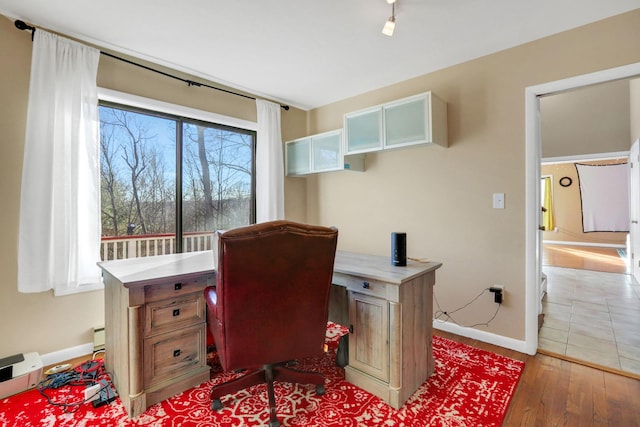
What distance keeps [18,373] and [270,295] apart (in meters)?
1.76

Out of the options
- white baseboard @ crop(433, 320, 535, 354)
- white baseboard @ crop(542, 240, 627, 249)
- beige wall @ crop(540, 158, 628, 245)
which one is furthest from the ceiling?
beige wall @ crop(540, 158, 628, 245)

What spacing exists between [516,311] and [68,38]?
4.06m

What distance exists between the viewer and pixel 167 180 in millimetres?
2955

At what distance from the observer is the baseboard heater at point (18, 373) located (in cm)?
182

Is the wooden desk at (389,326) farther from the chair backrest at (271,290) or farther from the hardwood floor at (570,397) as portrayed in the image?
the hardwood floor at (570,397)

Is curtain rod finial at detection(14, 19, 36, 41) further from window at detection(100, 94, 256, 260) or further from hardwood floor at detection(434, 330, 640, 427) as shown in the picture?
hardwood floor at detection(434, 330, 640, 427)

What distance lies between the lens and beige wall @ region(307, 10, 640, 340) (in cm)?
223

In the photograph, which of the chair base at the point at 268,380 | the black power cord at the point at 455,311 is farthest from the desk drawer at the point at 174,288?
the black power cord at the point at 455,311

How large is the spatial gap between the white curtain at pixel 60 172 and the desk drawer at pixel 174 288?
0.99 meters

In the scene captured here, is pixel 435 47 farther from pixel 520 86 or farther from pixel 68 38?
pixel 68 38

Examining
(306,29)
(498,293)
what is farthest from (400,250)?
(306,29)

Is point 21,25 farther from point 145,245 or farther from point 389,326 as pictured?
point 389,326

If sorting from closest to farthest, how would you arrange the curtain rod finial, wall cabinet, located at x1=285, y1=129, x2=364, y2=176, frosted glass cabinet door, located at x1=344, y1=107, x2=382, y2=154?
the curtain rod finial → frosted glass cabinet door, located at x1=344, y1=107, x2=382, y2=154 → wall cabinet, located at x1=285, y1=129, x2=364, y2=176

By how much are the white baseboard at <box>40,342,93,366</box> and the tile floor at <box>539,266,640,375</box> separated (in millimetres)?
3640
